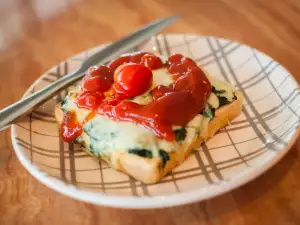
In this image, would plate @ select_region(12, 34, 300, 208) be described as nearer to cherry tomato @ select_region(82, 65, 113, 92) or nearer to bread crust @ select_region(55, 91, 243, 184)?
bread crust @ select_region(55, 91, 243, 184)

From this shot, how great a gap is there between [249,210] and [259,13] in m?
0.96

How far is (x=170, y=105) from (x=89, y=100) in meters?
0.20

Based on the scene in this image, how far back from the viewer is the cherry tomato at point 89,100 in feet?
3.32

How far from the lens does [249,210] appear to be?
0.89 m

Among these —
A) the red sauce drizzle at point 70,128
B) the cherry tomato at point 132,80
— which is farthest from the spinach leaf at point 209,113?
the red sauce drizzle at point 70,128

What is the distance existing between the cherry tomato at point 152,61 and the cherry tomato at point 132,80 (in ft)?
0.23

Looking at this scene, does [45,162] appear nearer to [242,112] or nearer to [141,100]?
[141,100]

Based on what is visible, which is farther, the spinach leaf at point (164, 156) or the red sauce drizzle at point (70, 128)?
the red sauce drizzle at point (70, 128)

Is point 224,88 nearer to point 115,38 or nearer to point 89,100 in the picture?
point 89,100

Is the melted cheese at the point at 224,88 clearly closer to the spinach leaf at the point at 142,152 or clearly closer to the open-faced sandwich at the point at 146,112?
the open-faced sandwich at the point at 146,112

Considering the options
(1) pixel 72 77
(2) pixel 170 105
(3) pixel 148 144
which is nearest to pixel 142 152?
(3) pixel 148 144

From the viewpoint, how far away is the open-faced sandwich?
903 mm

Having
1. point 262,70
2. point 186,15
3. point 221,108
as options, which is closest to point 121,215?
point 221,108

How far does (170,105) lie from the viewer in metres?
0.94
